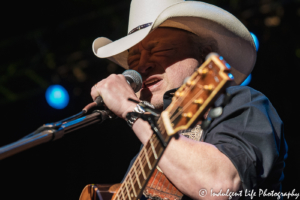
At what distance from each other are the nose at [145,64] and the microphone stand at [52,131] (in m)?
0.64

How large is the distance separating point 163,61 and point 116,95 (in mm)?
724

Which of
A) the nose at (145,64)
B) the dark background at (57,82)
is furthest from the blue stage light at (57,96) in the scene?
the nose at (145,64)

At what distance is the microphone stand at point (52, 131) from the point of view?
108cm

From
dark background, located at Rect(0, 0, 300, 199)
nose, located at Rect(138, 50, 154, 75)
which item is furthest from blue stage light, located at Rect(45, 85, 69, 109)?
nose, located at Rect(138, 50, 154, 75)

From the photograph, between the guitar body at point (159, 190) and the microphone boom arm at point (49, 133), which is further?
the guitar body at point (159, 190)

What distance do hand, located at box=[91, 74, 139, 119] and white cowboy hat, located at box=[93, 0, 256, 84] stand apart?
Answer: 51 cm

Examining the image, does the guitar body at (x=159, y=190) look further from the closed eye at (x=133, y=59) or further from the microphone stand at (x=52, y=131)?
the closed eye at (x=133, y=59)

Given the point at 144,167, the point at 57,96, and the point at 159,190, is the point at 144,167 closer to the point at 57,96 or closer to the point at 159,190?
the point at 159,190

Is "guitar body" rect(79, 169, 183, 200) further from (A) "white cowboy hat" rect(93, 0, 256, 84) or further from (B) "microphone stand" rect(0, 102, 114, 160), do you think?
(A) "white cowboy hat" rect(93, 0, 256, 84)

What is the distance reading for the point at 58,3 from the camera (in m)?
3.71

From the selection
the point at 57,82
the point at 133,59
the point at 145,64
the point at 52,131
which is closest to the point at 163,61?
the point at 145,64

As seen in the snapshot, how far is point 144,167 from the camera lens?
44.6 inches

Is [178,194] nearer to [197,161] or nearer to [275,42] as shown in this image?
[197,161]

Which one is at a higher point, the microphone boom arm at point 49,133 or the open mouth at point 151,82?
the microphone boom arm at point 49,133
